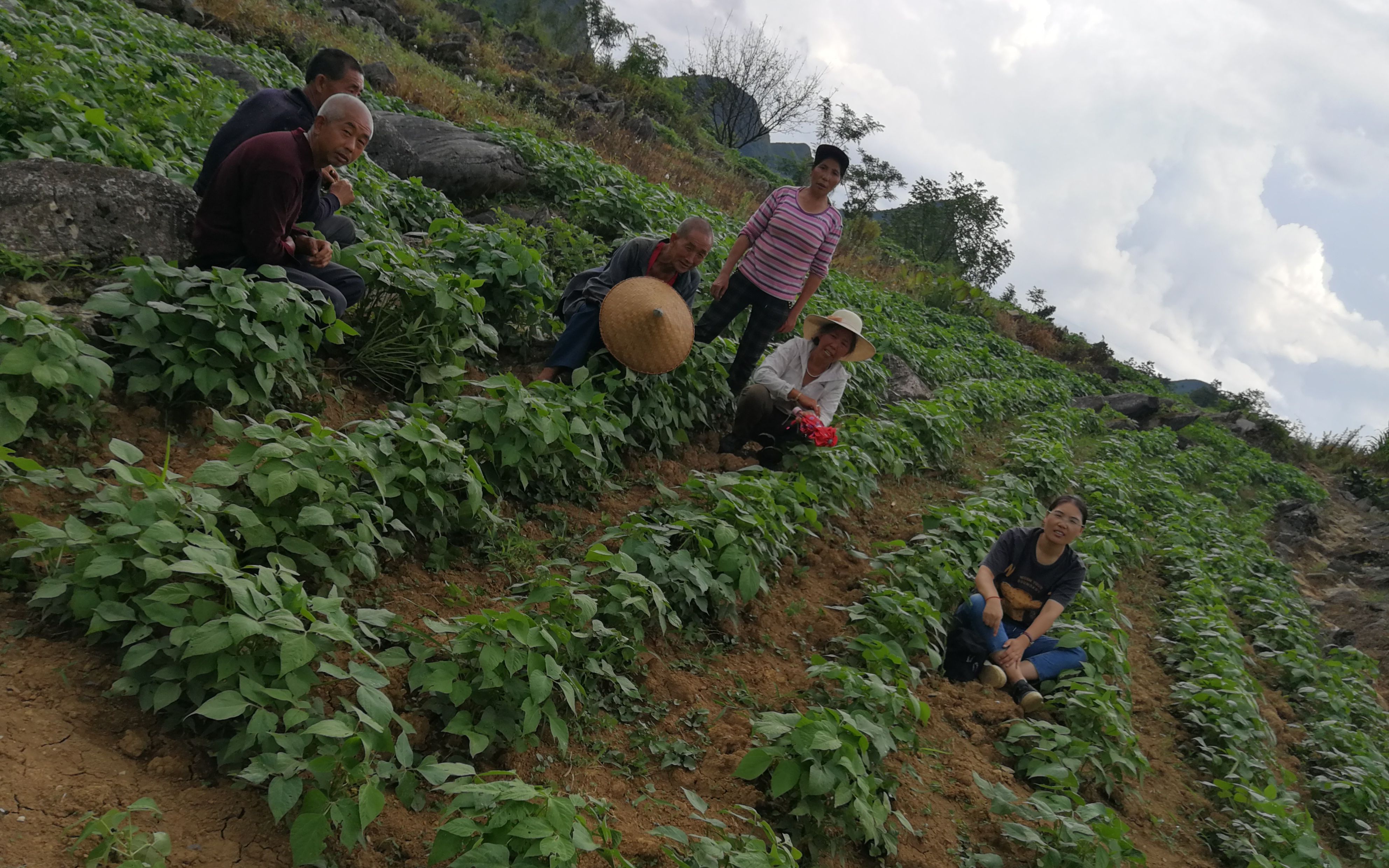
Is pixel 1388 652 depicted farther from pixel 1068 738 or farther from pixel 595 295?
pixel 595 295

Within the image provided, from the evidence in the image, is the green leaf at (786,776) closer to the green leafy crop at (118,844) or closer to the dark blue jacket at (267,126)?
the green leafy crop at (118,844)

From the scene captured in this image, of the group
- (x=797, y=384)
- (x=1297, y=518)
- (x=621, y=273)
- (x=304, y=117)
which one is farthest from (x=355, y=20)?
(x=1297, y=518)

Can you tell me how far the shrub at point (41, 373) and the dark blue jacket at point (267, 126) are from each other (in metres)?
1.37

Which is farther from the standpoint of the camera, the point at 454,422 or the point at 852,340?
the point at 852,340

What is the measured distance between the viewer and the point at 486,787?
6.71 feet

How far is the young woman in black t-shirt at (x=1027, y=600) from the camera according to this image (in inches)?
170

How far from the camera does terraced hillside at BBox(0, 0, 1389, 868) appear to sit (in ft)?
6.98

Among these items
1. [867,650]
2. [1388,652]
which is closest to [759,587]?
[867,650]

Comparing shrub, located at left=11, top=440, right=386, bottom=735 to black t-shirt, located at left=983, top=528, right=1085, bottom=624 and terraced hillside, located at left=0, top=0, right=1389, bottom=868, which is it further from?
black t-shirt, located at left=983, top=528, right=1085, bottom=624

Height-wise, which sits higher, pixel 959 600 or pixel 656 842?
pixel 959 600

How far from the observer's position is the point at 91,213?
12.1 feet

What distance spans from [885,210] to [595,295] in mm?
39775

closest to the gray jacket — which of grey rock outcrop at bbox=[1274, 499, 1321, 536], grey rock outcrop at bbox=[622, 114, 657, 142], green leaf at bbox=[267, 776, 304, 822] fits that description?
green leaf at bbox=[267, 776, 304, 822]

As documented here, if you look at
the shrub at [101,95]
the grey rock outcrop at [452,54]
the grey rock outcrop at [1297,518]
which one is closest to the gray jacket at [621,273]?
the shrub at [101,95]
